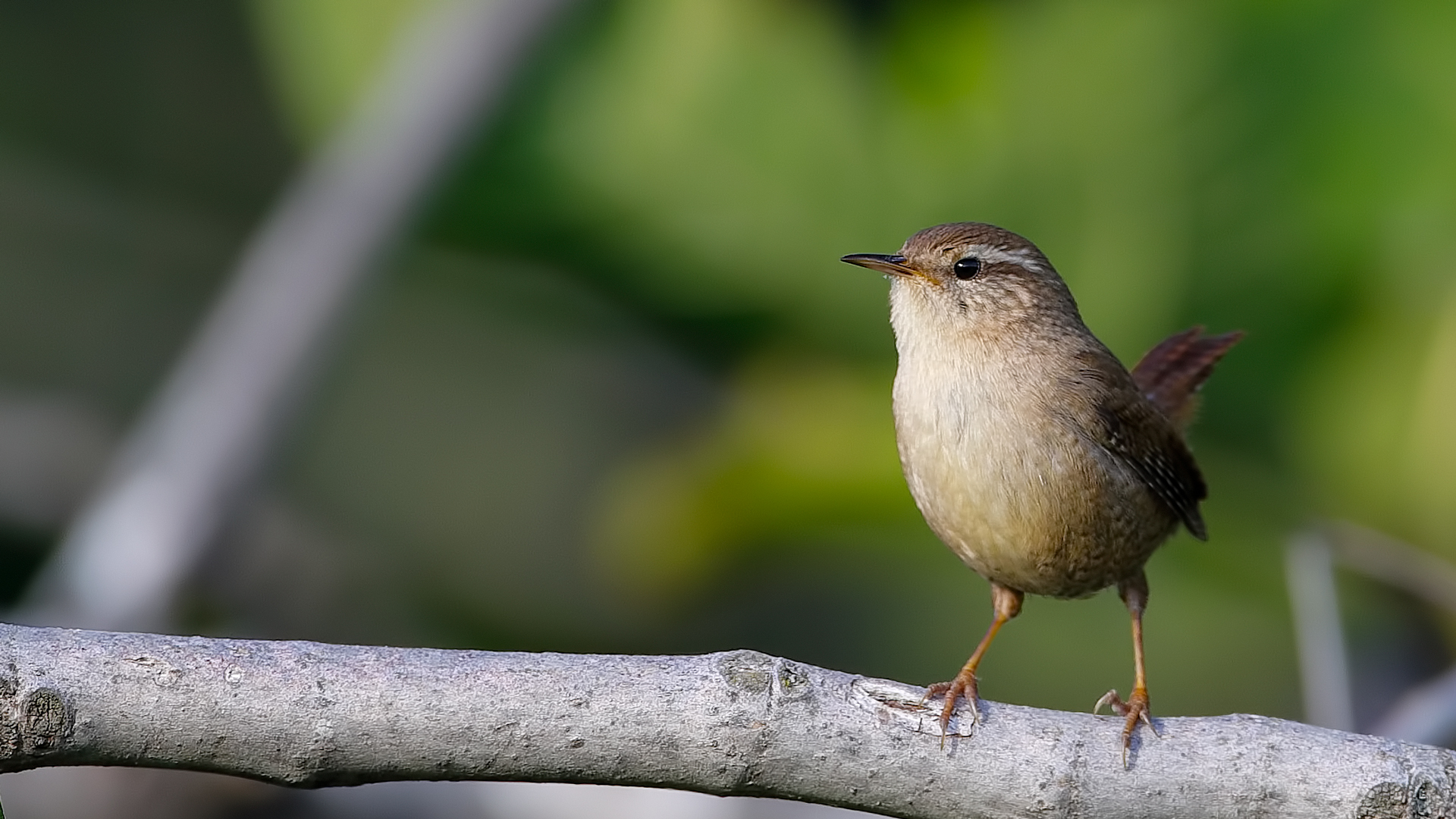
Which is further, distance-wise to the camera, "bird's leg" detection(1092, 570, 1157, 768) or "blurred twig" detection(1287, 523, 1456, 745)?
"blurred twig" detection(1287, 523, 1456, 745)

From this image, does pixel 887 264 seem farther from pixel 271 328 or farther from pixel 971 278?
pixel 271 328

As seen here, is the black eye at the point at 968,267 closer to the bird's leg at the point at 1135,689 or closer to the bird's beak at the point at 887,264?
the bird's beak at the point at 887,264

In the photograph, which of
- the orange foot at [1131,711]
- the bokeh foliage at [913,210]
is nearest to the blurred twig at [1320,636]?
the orange foot at [1131,711]

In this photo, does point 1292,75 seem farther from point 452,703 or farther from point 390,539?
point 452,703

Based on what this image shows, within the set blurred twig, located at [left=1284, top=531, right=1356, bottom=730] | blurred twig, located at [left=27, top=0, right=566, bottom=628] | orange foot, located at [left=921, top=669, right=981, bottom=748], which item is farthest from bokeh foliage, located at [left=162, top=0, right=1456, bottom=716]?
orange foot, located at [left=921, top=669, right=981, bottom=748]

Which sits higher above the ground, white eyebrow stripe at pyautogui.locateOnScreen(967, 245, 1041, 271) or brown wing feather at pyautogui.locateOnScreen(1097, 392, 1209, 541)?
white eyebrow stripe at pyautogui.locateOnScreen(967, 245, 1041, 271)

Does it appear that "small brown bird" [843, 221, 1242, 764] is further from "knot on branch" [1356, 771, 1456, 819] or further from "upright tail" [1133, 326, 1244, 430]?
"knot on branch" [1356, 771, 1456, 819]
